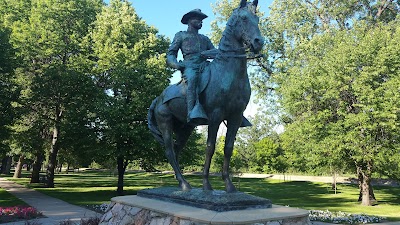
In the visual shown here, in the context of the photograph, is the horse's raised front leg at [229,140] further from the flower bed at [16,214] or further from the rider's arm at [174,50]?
the flower bed at [16,214]

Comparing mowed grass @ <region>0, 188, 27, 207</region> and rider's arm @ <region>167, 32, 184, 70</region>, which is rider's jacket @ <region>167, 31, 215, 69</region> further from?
mowed grass @ <region>0, 188, 27, 207</region>

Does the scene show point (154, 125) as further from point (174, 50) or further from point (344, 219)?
point (344, 219)

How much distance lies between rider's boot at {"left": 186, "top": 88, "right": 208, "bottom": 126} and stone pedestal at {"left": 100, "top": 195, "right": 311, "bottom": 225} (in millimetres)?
1490

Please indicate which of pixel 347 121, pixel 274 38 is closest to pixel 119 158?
pixel 347 121

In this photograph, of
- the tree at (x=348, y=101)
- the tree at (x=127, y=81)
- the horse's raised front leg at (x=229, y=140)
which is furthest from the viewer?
the tree at (x=127, y=81)

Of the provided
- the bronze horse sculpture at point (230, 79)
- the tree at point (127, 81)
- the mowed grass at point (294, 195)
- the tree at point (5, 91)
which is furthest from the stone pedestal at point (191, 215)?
the tree at point (5, 91)

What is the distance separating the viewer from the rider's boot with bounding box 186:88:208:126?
20.2 feet

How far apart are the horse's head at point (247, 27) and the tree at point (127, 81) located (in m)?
13.8

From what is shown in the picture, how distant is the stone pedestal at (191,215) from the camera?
5.05 meters

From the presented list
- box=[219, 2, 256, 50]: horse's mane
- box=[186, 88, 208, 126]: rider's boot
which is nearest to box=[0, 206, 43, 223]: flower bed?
box=[186, 88, 208, 126]: rider's boot

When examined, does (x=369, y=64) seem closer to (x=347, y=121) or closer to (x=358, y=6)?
(x=347, y=121)

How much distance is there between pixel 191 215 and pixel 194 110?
1797 millimetres

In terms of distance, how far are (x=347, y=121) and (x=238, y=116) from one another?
45.0 feet

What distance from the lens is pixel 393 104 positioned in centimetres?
1750
